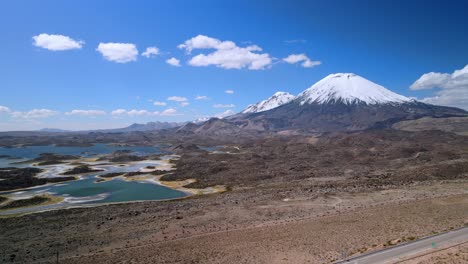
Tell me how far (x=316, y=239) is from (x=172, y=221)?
57.9 feet

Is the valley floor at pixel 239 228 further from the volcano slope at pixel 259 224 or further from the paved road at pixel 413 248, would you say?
the paved road at pixel 413 248

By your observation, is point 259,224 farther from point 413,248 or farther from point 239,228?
point 413,248

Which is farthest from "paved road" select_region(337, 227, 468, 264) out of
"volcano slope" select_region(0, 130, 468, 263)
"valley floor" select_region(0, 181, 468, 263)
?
"volcano slope" select_region(0, 130, 468, 263)

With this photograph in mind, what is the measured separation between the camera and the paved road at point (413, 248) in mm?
22469

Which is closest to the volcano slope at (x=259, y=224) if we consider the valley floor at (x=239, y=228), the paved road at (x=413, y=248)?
the valley floor at (x=239, y=228)

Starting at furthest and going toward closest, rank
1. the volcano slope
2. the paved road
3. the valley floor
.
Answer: the volcano slope, the valley floor, the paved road

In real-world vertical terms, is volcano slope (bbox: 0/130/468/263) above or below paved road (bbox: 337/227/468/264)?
below

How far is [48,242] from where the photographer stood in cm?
3173

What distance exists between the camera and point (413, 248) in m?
24.3

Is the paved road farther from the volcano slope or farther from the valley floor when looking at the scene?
the volcano slope

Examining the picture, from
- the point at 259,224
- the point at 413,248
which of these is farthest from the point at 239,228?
the point at 413,248

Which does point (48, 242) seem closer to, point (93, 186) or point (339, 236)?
point (339, 236)

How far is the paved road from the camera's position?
22.5m

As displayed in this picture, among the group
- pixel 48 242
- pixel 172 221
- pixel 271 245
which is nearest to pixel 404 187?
pixel 271 245
